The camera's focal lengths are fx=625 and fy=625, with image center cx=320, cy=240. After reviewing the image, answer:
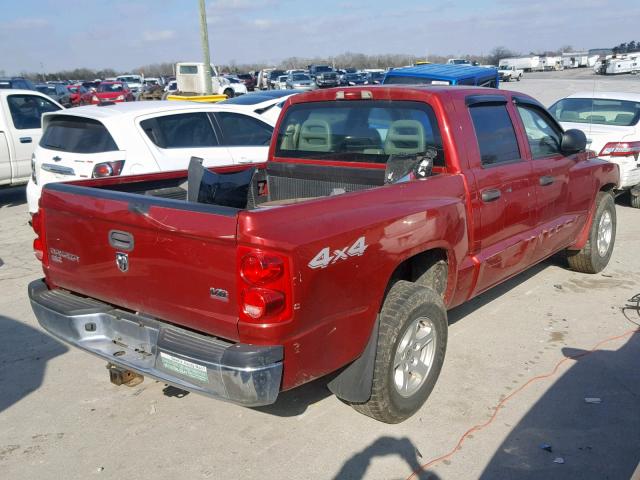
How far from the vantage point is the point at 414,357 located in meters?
3.76

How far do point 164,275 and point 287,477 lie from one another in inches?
47.4

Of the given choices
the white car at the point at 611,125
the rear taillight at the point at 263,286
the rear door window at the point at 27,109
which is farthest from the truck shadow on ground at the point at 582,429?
the rear door window at the point at 27,109

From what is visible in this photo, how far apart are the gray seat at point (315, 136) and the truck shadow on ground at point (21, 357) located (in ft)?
7.91

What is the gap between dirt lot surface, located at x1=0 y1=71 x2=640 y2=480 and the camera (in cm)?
328

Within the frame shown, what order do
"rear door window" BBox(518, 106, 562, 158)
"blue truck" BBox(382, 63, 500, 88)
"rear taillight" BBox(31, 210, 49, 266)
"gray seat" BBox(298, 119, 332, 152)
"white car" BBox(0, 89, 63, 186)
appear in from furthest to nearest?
1. "blue truck" BBox(382, 63, 500, 88)
2. "white car" BBox(0, 89, 63, 186)
3. "rear door window" BBox(518, 106, 562, 158)
4. "gray seat" BBox(298, 119, 332, 152)
5. "rear taillight" BBox(31, 210, 49, 266)

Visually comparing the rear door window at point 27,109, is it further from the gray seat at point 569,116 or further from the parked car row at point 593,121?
the gray seat at point 569,116

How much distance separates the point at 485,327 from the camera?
5.09m

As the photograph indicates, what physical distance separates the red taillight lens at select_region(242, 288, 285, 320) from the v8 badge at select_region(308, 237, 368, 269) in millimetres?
224

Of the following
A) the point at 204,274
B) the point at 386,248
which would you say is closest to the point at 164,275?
the point at 204,274

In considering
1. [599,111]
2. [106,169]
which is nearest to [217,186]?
[106,169]

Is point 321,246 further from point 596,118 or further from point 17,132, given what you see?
point 17,132

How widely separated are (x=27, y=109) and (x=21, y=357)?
7163 millimetres

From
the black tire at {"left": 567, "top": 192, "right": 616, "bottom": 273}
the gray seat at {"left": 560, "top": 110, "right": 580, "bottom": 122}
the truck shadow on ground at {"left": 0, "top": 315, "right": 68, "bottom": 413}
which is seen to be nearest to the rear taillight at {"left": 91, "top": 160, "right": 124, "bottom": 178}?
the truck shadow on ground at {"left": 0, "top": 315, "right": 68, "bottom": 413}

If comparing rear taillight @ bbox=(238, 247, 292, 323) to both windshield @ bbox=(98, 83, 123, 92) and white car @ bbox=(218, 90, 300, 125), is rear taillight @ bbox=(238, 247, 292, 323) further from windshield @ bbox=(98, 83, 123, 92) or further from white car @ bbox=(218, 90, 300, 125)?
windshield @ bbox=(98, 83, 123, 92)
